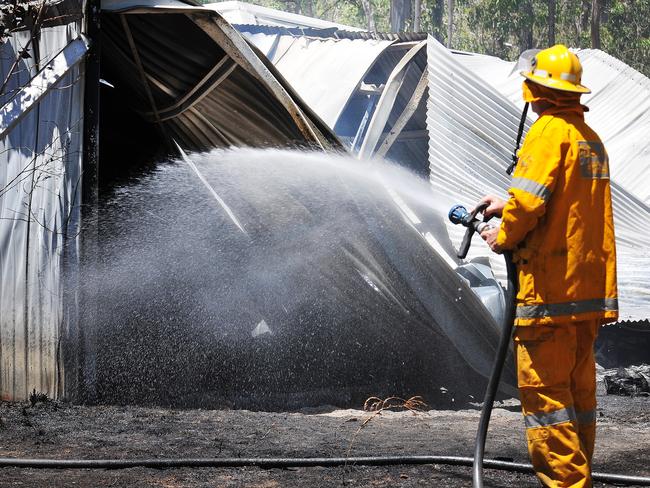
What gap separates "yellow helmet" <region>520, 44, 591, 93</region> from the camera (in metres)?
3.85

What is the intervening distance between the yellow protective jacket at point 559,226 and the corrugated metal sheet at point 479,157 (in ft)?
13.9

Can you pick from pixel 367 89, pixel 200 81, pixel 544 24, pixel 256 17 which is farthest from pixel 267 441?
pixel 544 24

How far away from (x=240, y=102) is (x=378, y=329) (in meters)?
2.17

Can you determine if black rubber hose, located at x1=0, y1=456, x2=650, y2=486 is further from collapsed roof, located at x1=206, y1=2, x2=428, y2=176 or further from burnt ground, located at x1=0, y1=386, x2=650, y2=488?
collapsed roof, located at x1=206, y1=2, x2=428, y2=176

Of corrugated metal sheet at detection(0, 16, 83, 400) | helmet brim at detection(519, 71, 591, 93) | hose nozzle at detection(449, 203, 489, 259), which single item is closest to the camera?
helmet brim at detection(519, 71, 591, 93)

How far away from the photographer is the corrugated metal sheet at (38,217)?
6078mm

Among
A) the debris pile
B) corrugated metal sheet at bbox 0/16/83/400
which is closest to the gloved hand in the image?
corrugated metal sheet at bbox 0/16/83/400

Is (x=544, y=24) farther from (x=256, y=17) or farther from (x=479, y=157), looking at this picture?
(x=479, y=157)

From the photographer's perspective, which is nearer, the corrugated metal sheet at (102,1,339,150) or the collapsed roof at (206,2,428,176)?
the corrugated metal sheet at (102,1,339,150)

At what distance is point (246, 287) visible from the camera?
293 inches

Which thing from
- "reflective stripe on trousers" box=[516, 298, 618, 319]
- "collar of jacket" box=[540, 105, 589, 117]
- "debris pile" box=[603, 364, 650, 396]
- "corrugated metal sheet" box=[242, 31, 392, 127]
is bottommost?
"debris pile" box=[603, 364, 650, 396]

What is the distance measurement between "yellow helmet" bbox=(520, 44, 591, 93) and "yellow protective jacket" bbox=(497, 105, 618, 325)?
142mm

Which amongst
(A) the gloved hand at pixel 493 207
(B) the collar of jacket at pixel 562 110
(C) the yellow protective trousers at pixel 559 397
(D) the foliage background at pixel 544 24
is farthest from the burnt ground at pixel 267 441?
(D) the foliage background at pixel 544 24

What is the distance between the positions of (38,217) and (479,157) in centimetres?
513
